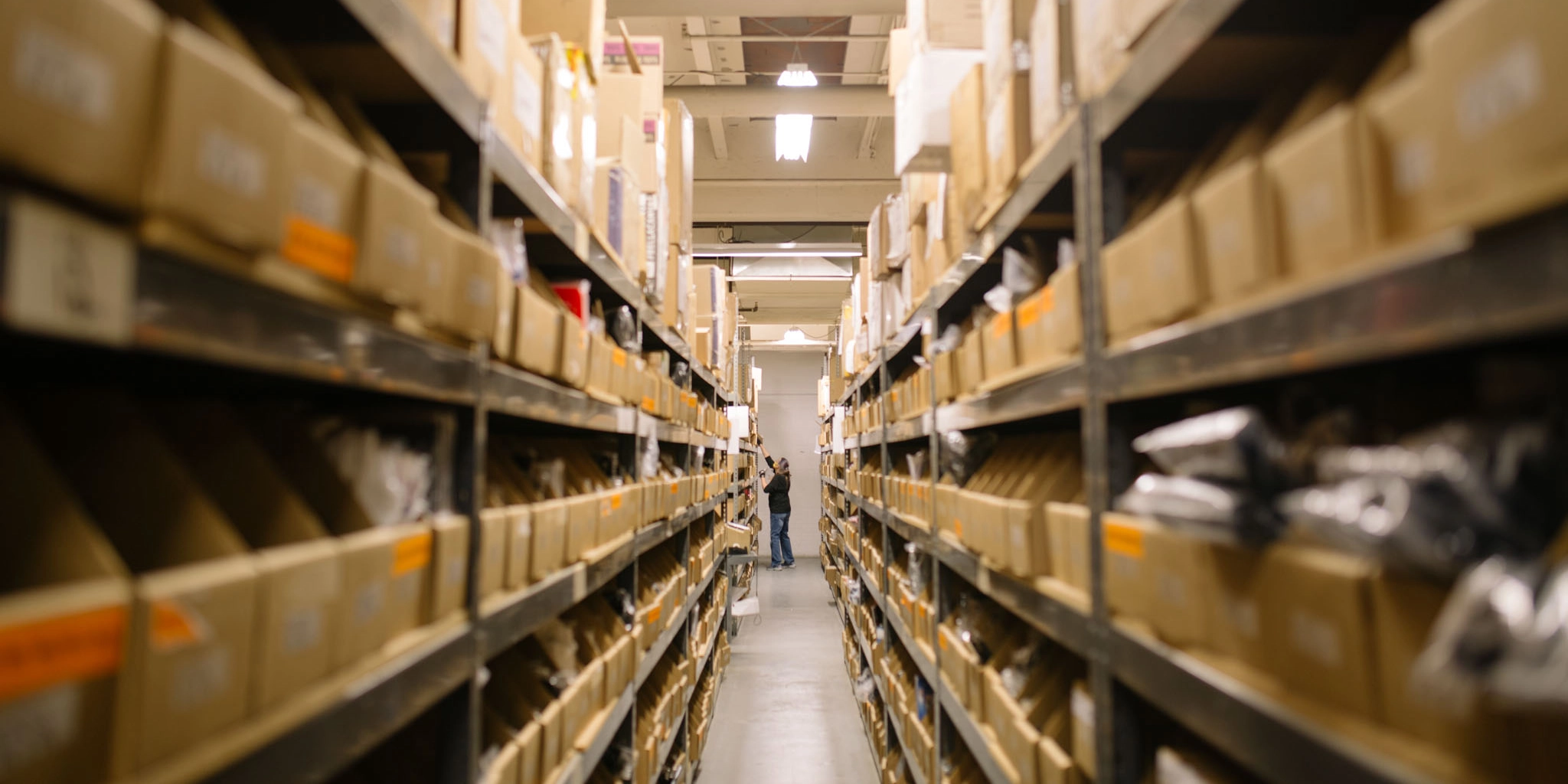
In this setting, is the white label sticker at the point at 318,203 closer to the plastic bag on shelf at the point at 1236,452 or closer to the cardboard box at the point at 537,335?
the cardboard box at the point at 537,335

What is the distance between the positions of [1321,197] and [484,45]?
4.28 feet

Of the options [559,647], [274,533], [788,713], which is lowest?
[788,713]

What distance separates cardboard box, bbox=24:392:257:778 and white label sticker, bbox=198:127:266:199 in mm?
285

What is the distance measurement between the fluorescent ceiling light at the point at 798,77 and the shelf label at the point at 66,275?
4.61m

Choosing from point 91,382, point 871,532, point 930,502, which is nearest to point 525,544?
point 91,382

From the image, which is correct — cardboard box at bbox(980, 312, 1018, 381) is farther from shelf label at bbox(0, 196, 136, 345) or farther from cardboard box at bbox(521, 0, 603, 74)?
shelf label at bbox(0, 196, 136, 345)

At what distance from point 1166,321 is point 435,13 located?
1185mm

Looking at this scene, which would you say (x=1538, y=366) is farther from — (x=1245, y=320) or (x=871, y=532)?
(x=871, y=532)

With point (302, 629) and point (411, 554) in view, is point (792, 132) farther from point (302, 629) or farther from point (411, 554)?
point (302, 629)

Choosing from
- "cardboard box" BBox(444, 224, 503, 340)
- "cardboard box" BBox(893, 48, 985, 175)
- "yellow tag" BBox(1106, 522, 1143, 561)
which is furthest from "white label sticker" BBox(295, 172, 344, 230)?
"cardboard box" BBox(893, 48, 985, 175)

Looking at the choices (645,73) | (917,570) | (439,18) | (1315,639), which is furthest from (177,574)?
(917,570)

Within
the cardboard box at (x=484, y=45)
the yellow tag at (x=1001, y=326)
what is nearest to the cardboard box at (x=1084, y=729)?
the yellow tag at (x=1001, y=326)

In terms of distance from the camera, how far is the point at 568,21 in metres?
2.26

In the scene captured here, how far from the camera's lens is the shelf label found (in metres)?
0.55
